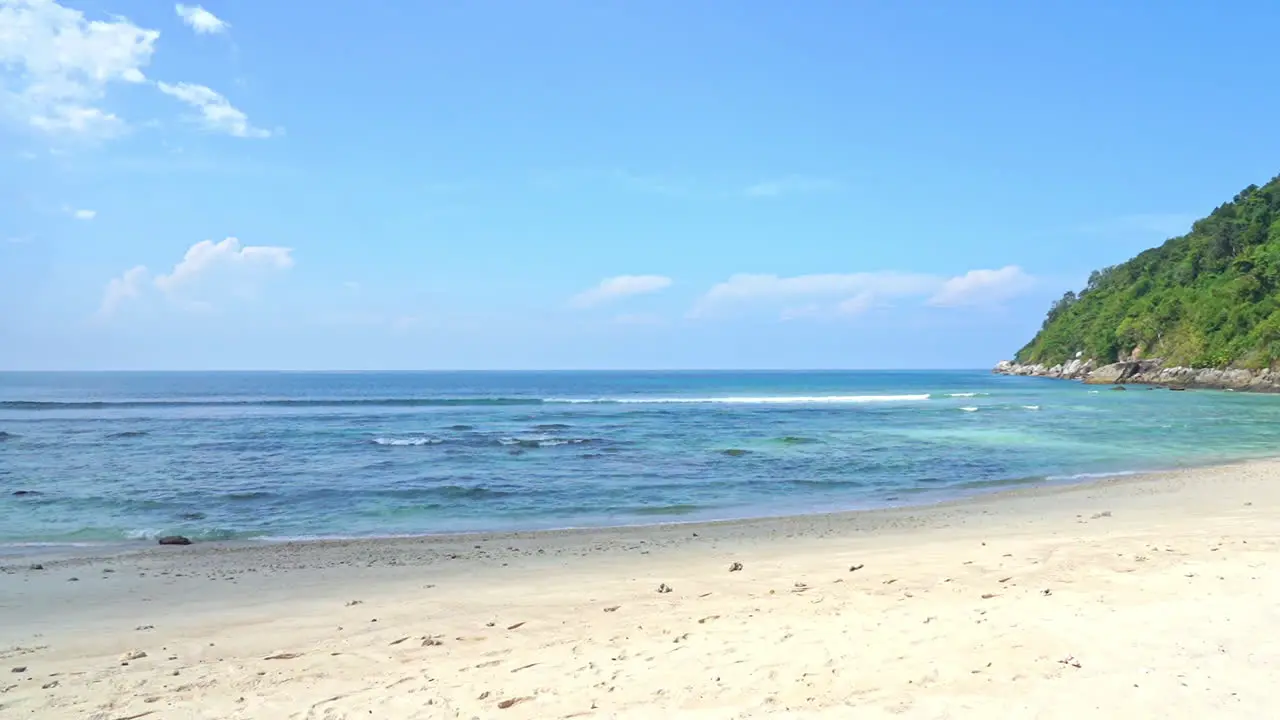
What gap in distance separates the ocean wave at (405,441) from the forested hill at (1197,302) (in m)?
71.1

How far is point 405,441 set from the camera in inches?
1237

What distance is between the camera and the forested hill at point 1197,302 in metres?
73.4

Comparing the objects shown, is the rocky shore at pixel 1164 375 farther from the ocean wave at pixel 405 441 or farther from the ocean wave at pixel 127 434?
the ocean wave at pixel 127 434

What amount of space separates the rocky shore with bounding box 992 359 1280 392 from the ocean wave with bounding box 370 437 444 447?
223ft

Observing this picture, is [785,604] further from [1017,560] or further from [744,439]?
[744,439]

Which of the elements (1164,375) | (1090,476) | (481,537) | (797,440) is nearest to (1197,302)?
(1164,375)

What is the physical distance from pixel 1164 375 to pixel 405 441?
83.6 m

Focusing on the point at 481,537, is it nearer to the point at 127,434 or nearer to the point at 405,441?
the point at 405,441

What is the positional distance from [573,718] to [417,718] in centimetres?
99

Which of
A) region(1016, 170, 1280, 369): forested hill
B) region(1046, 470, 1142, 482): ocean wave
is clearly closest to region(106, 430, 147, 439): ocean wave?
region(1046, 470, 1142, 482): ocean wave

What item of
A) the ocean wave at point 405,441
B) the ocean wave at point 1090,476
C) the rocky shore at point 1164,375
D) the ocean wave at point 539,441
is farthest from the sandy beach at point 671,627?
the rocky shore at point 1164,375

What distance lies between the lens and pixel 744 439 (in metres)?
31.6

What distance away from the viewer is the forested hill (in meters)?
73.4

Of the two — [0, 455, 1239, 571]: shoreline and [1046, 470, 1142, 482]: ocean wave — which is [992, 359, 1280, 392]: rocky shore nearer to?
[1046, 470, 1142, 482]: ocean wave
